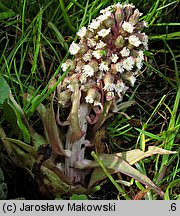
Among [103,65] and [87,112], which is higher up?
[103,65]

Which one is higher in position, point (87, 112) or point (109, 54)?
point (109, 54)

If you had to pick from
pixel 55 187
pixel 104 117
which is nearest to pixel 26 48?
pixel 104 117

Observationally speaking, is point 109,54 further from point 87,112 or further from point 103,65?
point 87,112

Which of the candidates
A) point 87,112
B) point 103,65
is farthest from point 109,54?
point 87,112
